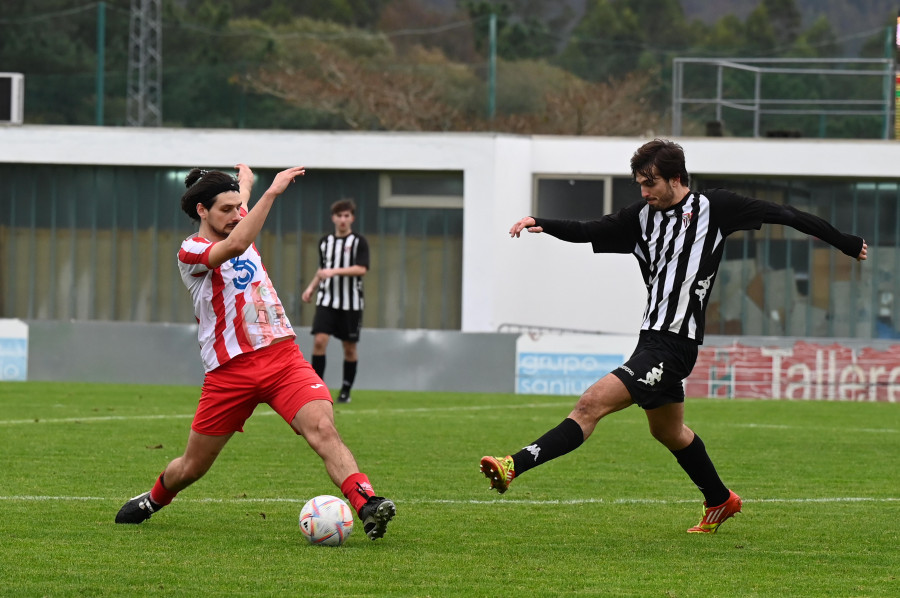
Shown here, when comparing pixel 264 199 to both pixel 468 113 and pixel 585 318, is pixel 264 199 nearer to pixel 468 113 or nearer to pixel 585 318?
pixel 585 318

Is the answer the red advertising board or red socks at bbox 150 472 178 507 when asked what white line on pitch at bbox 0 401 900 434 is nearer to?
the red advertising board

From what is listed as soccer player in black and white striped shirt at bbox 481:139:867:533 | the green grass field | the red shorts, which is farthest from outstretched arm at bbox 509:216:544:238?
the green grass field

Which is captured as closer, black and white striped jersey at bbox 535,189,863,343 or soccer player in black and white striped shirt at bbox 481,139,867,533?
soccer player in black and white striped shirt at bbox 481,139,867,533

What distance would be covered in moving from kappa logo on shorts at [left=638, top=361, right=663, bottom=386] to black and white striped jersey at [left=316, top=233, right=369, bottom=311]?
9.03 metres

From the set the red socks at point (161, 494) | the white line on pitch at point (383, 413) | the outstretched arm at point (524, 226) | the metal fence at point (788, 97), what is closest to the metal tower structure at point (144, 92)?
the metal fence at point (788, 97)

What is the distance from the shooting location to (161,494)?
6.95m

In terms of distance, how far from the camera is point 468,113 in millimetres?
53781

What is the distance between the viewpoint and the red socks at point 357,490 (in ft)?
20.9

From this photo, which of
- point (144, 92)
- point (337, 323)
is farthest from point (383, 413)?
point (144, 92)

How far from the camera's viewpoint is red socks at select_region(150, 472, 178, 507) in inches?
273

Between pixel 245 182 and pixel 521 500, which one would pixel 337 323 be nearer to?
pixel 521 500

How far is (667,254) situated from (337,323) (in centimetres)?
908

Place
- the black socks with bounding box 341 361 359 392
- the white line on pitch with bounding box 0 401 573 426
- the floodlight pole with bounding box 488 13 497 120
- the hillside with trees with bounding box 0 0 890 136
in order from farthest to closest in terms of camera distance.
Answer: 1. the hillside with trees with bounding box 0 0 890 136
2. the floodlight pole with bounding box 488 13 497 120
3. the black socks with bounding box 341 361 359 392
4. the white line on pitch with bounding box 0 401 573 426

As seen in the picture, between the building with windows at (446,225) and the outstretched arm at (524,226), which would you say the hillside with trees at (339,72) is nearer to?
the building with windows at (446,225)
